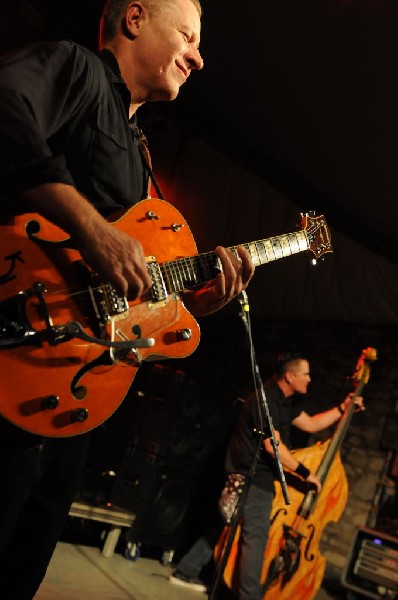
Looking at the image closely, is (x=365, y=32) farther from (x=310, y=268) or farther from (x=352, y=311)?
(x=352, y=311)

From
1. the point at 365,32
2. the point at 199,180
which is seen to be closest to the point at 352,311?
the point at 199,180

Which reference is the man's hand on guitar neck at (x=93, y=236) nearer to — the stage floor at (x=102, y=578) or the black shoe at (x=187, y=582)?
the stage floor at (x=102, y=578)

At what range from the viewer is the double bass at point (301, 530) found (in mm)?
4863

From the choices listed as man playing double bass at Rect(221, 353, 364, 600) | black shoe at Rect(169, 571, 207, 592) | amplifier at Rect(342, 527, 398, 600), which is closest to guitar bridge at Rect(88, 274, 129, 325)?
man playing double bass at Rect(221, 353, 364, 600)

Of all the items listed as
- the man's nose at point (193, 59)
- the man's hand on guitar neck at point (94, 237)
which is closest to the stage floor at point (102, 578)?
the man's hand on guitar neck at point (94, 237)

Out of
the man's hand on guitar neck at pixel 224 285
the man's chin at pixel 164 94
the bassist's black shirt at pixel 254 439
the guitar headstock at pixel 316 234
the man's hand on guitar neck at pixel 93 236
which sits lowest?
the bassist's black shirt at pixel 254 439

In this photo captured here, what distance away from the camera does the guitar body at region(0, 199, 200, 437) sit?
1361mm

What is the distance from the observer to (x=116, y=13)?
1856 millimetres

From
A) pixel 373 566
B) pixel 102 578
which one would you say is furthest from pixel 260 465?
pixel 373 566

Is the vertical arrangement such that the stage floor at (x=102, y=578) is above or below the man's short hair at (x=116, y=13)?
below

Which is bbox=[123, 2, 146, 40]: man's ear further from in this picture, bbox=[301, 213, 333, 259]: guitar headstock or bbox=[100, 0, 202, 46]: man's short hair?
bbox=[301, 213, 333, 259]: guitar headstock

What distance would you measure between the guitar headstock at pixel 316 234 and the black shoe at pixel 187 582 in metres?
4.06

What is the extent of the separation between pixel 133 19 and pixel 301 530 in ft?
15.0

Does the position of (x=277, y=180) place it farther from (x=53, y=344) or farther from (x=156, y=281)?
(x=53, y=344)
